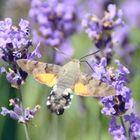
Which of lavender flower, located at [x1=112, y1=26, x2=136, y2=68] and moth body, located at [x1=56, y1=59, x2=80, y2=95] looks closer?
moth body, located at [x1=56, y1=59, x2=80, y2=95]

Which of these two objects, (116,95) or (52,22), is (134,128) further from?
(52,22)

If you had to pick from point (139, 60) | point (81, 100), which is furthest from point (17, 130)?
point (139, 60)

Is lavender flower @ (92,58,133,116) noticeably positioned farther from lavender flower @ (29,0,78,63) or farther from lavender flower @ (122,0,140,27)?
lavender flower @ (122,0,140,27)

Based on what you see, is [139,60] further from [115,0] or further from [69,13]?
[69,13]

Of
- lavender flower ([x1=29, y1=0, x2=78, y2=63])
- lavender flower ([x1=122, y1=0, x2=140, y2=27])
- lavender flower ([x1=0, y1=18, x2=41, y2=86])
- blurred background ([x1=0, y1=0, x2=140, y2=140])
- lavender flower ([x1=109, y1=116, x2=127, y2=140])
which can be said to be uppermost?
lavender flower ([x1=122, y1=0, x2=140, y2=27])

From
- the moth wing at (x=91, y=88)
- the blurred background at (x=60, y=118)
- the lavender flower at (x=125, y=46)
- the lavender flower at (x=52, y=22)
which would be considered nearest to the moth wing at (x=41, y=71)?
the moth wing at (x=91, y=88)

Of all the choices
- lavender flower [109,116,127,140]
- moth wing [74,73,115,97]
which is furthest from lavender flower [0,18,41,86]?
lavender flower [109,116,127,140]

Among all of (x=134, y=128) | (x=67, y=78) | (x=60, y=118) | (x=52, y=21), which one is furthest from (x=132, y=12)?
(x=67, y=78)
